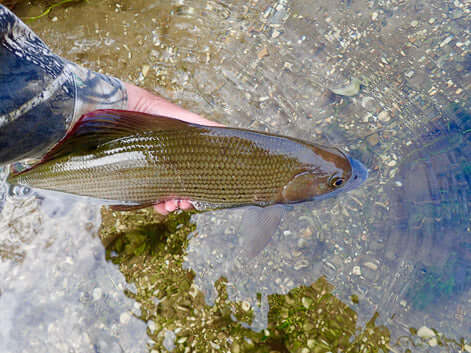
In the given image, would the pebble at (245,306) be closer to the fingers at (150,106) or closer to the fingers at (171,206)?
the fingers at (171,206)

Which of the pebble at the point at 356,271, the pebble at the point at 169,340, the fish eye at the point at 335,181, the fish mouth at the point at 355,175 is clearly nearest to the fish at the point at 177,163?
the fish eye at the point at 335,181

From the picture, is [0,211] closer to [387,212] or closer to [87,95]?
[87,95]

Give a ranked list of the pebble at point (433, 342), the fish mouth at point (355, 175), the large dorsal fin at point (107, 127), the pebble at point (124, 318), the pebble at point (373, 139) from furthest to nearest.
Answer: the pebble at point (373, 139) < the pebble at point (124, 318) < the pebble at point (433, 342) < the fish mouth at point (355, 175) < the large dorsal fin at point (107, 127)

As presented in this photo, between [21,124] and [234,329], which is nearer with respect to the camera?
[21,124]

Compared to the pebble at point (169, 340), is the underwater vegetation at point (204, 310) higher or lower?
higher

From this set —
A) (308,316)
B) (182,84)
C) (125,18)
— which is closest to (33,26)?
(125,18)

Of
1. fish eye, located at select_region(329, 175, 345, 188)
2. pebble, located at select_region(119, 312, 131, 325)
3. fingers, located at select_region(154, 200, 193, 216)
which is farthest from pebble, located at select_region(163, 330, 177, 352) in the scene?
fish eye, located at select_region(329, 175, 345, 188)

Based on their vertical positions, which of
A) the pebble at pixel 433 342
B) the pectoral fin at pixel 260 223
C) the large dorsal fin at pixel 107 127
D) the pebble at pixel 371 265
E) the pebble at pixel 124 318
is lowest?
the pebble at pixel 124 318

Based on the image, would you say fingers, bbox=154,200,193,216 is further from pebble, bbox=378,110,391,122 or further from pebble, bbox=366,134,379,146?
pebble, bbox=378,110,391,122
